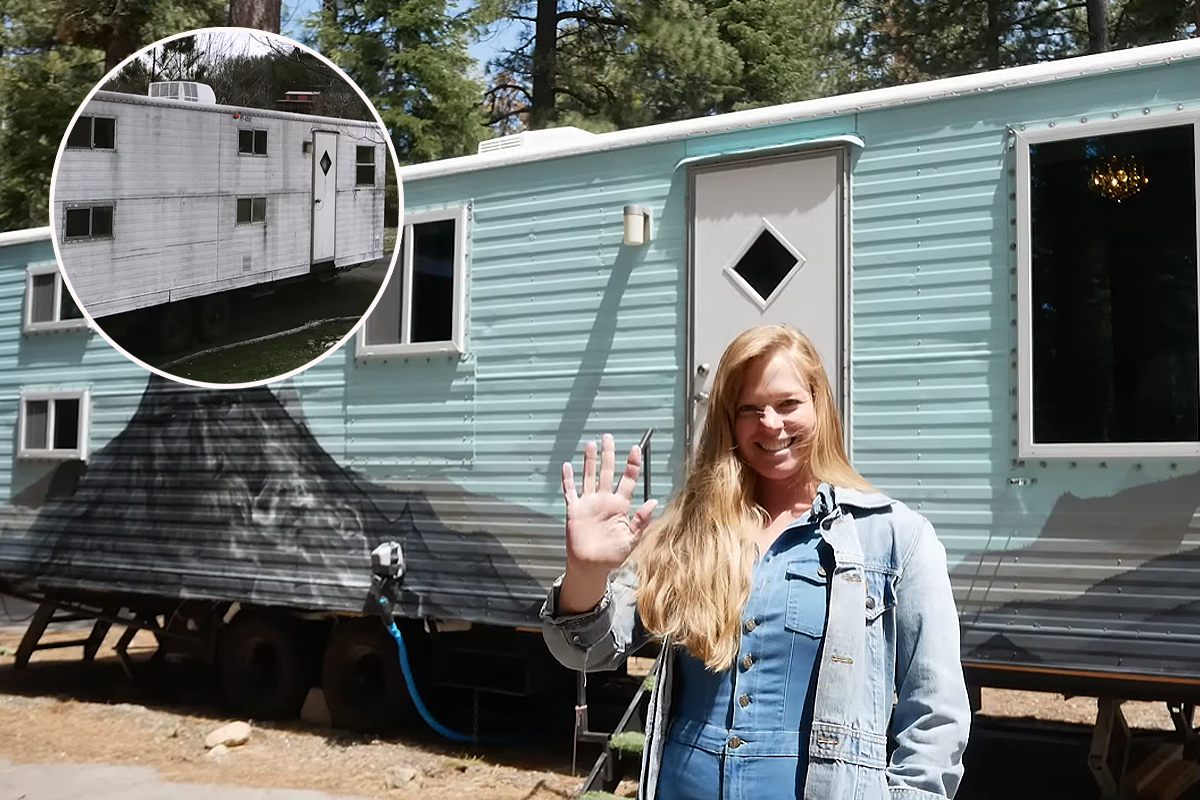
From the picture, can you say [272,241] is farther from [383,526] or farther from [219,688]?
[219,688]

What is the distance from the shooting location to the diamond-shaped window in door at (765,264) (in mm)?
6000

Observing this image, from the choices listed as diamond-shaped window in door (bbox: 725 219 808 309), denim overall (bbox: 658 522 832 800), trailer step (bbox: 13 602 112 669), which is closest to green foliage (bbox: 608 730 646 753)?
diamond-shaped window in door (bbox: 725 219 808 309)

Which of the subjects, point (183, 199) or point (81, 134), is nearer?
point (183, 199)

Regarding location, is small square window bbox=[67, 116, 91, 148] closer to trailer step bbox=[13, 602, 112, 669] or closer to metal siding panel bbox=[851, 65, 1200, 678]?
metal siding panel bbox=[851, 65, 1200, 678]

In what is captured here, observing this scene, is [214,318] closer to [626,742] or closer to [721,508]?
[721,508]

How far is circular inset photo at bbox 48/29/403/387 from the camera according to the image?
272 cm

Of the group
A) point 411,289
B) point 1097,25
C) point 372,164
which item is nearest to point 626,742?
point 411,289

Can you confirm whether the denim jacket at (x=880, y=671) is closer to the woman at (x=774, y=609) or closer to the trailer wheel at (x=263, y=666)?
the woman at (x=774, y=609)

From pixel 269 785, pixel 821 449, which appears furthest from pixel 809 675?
pixel 269 785

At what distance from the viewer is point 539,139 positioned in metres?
7.13

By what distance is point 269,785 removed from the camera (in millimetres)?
6855

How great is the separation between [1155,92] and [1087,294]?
33.1 inches

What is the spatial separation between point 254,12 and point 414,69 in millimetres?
7394

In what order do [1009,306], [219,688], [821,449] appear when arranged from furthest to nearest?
[219,688] → [1009,306] → [821,449]
